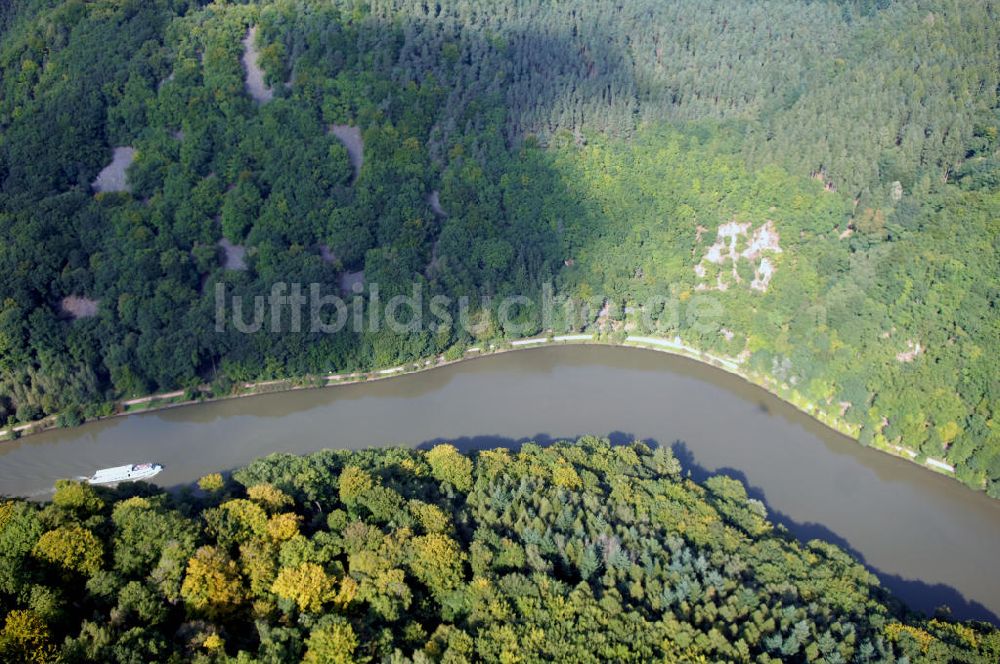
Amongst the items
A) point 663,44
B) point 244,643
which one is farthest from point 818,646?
point 663,44

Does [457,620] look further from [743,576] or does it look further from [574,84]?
[574,84]

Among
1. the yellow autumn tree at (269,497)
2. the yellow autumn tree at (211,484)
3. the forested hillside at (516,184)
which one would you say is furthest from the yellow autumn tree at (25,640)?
the forested hillside at (516,184)

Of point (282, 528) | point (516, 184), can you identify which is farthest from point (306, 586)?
point (516, 184)

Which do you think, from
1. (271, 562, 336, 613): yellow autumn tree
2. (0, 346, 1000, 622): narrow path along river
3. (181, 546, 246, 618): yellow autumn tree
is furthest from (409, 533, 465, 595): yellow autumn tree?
(0, 346, 1000, 622): narrow path along river

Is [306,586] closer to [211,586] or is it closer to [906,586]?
[211,586]

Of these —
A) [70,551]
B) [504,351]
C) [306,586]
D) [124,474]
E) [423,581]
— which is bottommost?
[124,474]

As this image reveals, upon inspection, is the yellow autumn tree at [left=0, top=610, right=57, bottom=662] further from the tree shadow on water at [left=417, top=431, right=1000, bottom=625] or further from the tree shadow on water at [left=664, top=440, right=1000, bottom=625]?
the tree shadow on water at [left=664, top=440, right=1000, bottom=625]

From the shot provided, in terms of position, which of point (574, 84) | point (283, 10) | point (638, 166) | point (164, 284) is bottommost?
point (164, 284)
